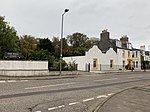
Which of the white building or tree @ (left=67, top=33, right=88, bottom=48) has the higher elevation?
tree @ (left=67, top=33, right=88, bottom=48)

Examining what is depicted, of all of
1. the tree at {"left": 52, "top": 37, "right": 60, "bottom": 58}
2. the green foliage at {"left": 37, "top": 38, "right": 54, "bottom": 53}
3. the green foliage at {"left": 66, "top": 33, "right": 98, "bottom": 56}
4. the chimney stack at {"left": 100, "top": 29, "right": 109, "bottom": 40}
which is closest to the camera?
the chimney stack at {"left": 100, "top": 29, "right": 109, "bottom": 40}

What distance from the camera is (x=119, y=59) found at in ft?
178

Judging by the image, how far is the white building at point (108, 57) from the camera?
1796 inches

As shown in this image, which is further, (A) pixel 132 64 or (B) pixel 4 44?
(A) pixel 132 64

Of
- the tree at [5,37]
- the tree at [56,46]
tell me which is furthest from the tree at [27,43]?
the tree at [5,37]

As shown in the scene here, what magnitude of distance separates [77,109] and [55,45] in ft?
214

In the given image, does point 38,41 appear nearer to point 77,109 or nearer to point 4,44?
point 4,44

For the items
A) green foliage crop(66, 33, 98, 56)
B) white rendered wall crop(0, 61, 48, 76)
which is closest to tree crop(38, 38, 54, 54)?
green foliage crop(66, 33, 98, 56)

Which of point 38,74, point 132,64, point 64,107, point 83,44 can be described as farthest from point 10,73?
point 83,44

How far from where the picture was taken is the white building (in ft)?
150

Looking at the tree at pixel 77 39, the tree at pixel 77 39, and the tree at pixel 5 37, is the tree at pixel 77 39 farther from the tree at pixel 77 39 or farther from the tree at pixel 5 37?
the tree at pixel 5 37

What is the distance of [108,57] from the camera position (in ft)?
165

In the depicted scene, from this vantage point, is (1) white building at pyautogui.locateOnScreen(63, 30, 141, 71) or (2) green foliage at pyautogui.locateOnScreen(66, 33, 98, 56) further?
(2) green foliage at pyautogui.locateOnScreen(66, 33, 98, 56)

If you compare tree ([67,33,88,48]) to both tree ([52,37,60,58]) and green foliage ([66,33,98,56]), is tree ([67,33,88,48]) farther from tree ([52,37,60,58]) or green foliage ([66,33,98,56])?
tree ([52,37,60,58])
